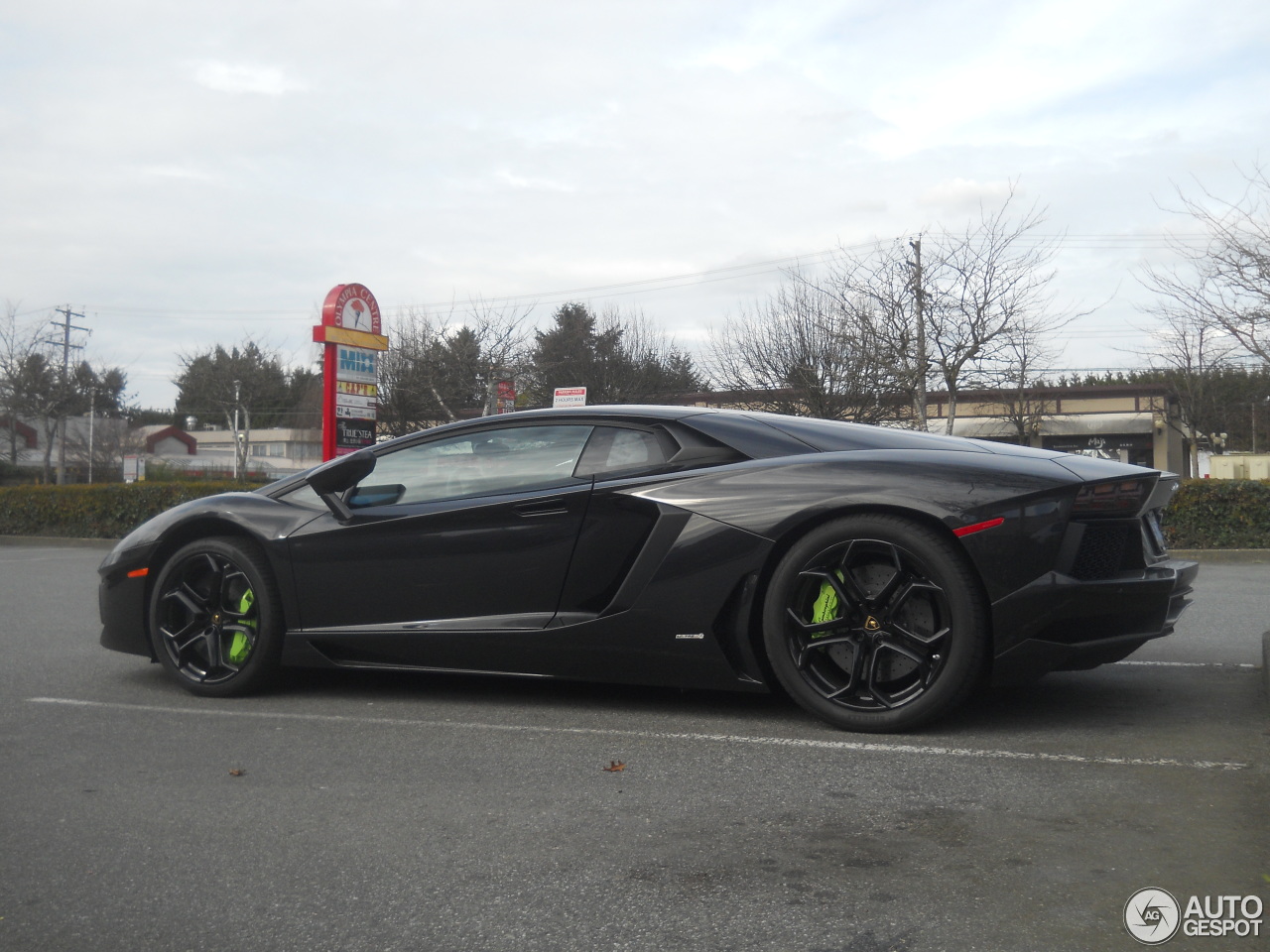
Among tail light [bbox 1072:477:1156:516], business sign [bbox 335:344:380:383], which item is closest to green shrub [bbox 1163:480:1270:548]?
tail light [bbox 1072:477:1156:516]

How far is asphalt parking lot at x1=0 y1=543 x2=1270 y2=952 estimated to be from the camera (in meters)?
2.35

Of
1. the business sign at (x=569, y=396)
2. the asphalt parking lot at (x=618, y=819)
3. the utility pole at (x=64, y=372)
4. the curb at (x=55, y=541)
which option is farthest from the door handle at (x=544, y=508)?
the utility pole at (x=64, y=372)

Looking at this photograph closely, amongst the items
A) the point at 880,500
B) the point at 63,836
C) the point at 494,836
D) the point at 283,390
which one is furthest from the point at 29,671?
the point at 283,390

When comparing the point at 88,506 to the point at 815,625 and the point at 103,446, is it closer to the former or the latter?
the point at 815,625

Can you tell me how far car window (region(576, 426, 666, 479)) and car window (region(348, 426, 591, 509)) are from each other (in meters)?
0.06

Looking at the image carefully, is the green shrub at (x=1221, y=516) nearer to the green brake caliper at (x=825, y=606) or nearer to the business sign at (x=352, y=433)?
the green brake caliper at (x=825, y=606)

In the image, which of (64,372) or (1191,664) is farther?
(64,372)

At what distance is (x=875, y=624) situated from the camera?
3764 mm

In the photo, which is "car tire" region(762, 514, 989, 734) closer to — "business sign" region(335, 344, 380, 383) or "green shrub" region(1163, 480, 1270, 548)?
"green shrub" region(1163, 480, 1270, 548)

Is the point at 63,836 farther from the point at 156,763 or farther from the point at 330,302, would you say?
the point at 330,302

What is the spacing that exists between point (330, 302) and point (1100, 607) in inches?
576

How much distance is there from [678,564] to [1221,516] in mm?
11141

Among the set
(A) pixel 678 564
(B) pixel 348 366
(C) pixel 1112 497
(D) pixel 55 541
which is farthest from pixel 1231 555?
(D) pixel 55 541

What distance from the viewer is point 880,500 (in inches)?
149
